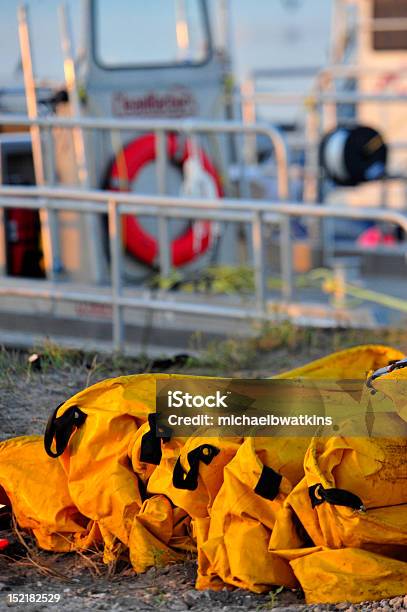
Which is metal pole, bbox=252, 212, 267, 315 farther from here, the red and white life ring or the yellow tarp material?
the yellow tarp material

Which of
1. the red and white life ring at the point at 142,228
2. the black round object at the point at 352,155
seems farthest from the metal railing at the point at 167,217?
the black round object at the point at 352,155

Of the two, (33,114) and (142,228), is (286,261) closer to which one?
(142,228)

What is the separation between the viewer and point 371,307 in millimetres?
6719

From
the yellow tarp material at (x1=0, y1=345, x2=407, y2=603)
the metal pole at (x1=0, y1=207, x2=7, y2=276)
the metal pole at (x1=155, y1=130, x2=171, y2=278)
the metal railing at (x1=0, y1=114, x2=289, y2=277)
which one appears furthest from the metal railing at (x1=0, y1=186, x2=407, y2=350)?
the yellow tarp material at (x1=0, y1=345, x2=407, y2=603)

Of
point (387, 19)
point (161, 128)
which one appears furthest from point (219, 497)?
point (387, 19)

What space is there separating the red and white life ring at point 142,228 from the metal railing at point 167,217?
97cm

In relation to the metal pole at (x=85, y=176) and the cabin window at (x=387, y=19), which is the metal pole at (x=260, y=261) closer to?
the metal pole at (x=85, y=176)

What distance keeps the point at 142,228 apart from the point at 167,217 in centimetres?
125

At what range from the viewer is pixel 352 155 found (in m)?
9.53

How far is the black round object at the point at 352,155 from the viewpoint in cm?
944

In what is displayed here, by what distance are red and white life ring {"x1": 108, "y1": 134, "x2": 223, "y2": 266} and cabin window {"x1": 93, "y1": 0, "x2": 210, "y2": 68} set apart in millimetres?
574

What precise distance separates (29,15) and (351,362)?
4.35 meters

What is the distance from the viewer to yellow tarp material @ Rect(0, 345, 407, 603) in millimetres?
2889

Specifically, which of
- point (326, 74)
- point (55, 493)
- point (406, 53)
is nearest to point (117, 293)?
point (55, 493)
